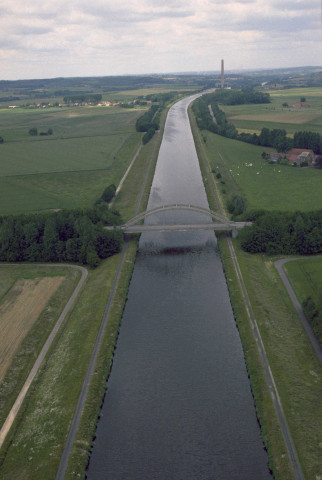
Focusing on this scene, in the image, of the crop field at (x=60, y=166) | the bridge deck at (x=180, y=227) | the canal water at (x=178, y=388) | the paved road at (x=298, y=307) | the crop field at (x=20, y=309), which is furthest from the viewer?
the crop field at (x=60, y=166)

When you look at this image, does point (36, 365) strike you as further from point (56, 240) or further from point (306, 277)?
point (306, 277)

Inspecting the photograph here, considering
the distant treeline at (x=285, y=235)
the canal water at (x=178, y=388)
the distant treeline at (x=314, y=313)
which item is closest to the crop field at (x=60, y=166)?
the canal water at (x=178, y=388)

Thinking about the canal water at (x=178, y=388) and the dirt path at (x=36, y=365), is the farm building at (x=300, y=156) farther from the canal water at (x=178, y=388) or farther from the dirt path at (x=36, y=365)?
the dirt path at (x=36, y=365)

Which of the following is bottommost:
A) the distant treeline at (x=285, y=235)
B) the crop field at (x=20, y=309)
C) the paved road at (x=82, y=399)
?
the paved road at (x=82, y=399)

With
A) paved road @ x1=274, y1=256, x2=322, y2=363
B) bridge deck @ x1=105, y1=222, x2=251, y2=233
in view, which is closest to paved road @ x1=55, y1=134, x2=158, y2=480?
bridge deck @ x1=105, y1=222, x2=251, y2=233

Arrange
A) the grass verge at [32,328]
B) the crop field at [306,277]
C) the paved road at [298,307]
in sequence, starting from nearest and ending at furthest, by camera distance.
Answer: the grass verge at [32,328]
the paved road at [298,307]
the crop field at [306,277]

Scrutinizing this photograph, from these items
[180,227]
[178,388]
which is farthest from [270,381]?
[180,227]
